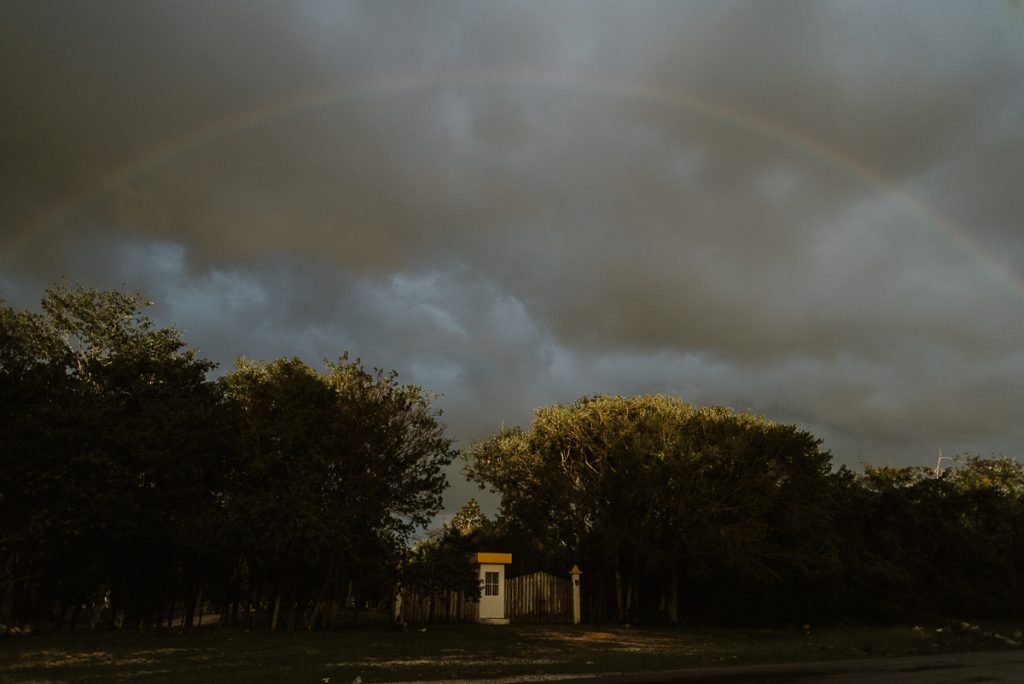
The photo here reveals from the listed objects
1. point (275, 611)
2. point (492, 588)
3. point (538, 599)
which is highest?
point (492, 588)

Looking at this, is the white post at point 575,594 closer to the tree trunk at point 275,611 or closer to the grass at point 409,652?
the grass at point 409,652

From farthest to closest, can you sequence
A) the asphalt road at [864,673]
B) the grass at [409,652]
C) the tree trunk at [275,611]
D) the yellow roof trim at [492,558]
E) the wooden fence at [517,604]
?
1. the yellow roof trim at [492,558]
2. the wooden fence at [517,604]
3. the tree trunk at [275,611]
4. the grass at [409,652]
5. the asphalt road at [864,673]

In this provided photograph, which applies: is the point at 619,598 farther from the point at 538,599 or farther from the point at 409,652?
the point at 409,652

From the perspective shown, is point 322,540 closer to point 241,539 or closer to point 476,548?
point 241,539

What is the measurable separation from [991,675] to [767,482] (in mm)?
18044

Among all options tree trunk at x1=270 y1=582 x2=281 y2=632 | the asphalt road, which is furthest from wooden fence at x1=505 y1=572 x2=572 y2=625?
the asphalt road

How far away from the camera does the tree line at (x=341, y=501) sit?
2356 cm

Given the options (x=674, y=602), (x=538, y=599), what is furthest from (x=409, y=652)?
(x=674, y=602)

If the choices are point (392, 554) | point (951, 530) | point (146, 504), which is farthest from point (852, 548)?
point (146, 504)

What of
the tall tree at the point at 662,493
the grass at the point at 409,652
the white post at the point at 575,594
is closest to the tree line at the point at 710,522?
the tall tree at the point at 662,493

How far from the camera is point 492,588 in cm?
3228

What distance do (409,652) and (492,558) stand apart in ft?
45.7

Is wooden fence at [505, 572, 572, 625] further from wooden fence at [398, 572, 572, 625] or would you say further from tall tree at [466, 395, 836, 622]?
tall tree at [466, 395, 836, 622]

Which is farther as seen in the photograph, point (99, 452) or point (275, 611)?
point (275, 611)
